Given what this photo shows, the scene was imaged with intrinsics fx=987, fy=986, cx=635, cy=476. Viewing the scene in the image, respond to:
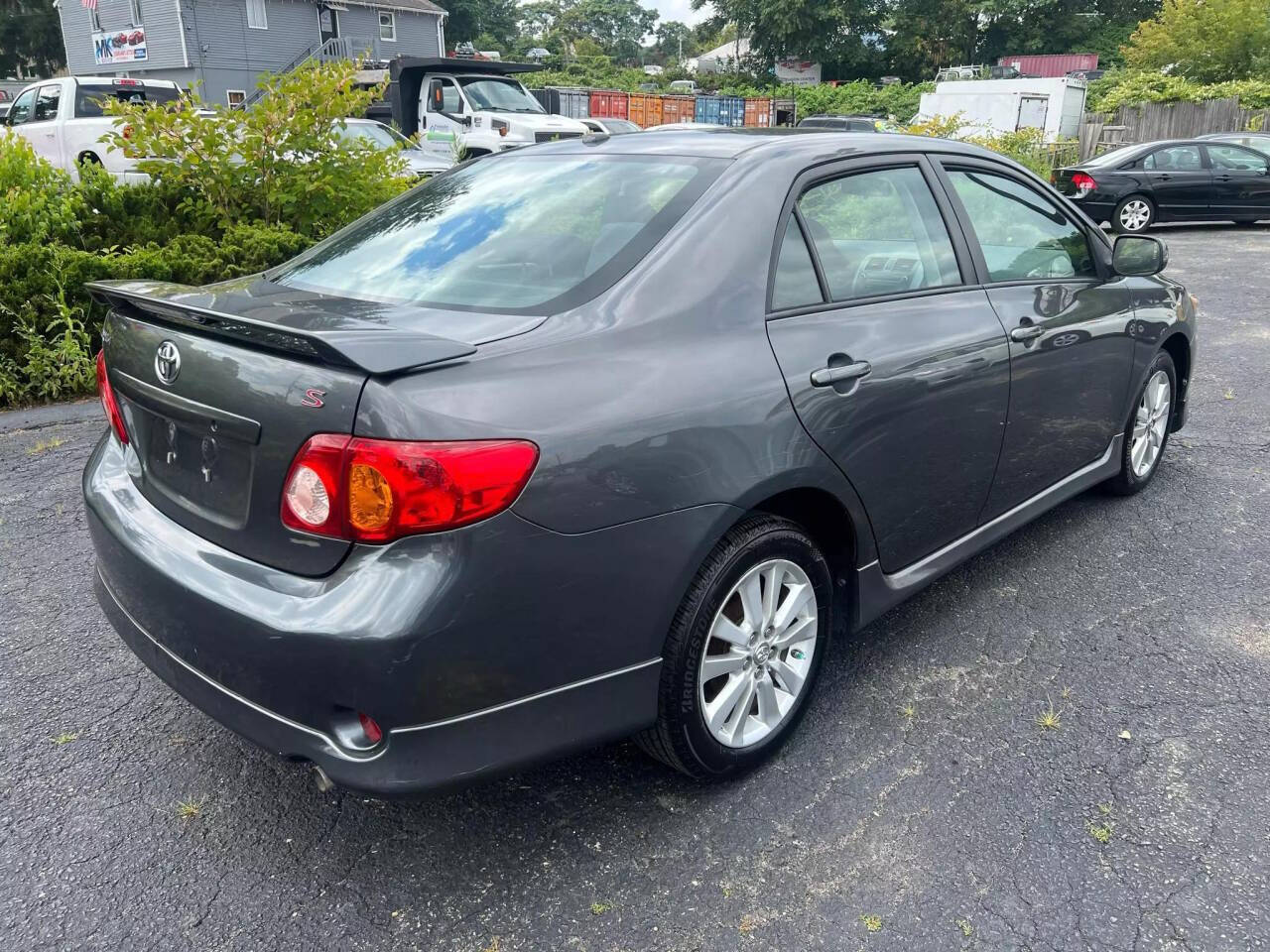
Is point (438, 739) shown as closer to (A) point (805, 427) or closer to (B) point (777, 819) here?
(B) point (777, 819)

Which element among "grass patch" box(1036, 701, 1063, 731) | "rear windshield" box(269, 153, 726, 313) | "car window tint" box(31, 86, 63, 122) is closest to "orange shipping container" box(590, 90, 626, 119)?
"car window tint" box(31, 86, 63, 122)

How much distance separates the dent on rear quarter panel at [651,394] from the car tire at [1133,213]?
14.2m

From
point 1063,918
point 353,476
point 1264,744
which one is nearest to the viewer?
point 353,476

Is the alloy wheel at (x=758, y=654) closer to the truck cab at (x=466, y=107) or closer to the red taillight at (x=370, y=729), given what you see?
the red taillight at (x=370, y=729)

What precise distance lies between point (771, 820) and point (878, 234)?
182 cm

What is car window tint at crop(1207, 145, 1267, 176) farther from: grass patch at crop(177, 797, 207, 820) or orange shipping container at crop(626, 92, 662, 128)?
orange shipping container at crop(626, 92, 662, 128)

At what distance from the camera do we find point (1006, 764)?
2.74m

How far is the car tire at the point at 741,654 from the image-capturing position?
7.84ft

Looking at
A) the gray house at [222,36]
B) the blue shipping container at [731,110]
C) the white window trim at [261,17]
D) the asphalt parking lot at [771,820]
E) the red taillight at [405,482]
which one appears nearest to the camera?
the red taillight at [405,482]

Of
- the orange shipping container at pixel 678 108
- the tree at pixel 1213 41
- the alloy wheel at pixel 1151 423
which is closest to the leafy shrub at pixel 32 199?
the alloy wheel at pixel 1151 423

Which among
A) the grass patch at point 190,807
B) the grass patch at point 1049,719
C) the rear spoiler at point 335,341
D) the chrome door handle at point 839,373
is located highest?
the rear spoiler at point 335,341

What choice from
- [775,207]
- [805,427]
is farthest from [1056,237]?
[805,427]

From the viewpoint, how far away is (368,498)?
196 centimetres

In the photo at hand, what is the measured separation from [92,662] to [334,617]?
5.75 ft
